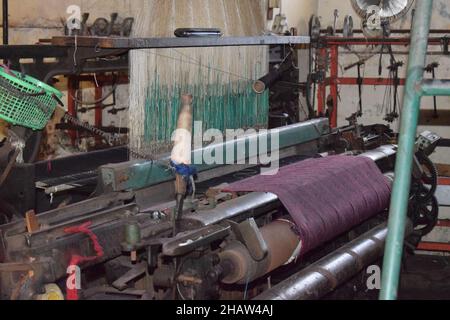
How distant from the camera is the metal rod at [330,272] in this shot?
2693mm

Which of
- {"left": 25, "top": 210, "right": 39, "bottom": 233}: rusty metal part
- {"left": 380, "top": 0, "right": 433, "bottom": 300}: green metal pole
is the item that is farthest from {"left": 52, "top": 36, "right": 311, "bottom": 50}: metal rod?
{"left": 380, "top": 0, "right": 433, "bottom": 300}: green metal pole

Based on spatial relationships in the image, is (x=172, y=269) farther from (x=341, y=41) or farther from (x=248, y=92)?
(x=341, y=41)

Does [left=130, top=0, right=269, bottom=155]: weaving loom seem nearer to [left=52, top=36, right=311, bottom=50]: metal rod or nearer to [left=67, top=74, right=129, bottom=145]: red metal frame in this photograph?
[left=52, top=36, right=311, bottom=50]: metal rod

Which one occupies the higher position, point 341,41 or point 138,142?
point 341,41

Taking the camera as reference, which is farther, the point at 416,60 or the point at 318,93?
the point at 318,93

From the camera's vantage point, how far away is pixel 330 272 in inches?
118

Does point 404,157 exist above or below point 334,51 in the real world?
below

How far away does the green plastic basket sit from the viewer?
8.18ft

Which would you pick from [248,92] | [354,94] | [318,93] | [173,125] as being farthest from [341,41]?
[173,125]

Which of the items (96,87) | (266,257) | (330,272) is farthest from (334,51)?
(266,257)

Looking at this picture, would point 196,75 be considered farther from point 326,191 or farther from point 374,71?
point 374,71

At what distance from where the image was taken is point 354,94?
6969mm

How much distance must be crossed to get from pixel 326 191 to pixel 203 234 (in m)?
0.99
